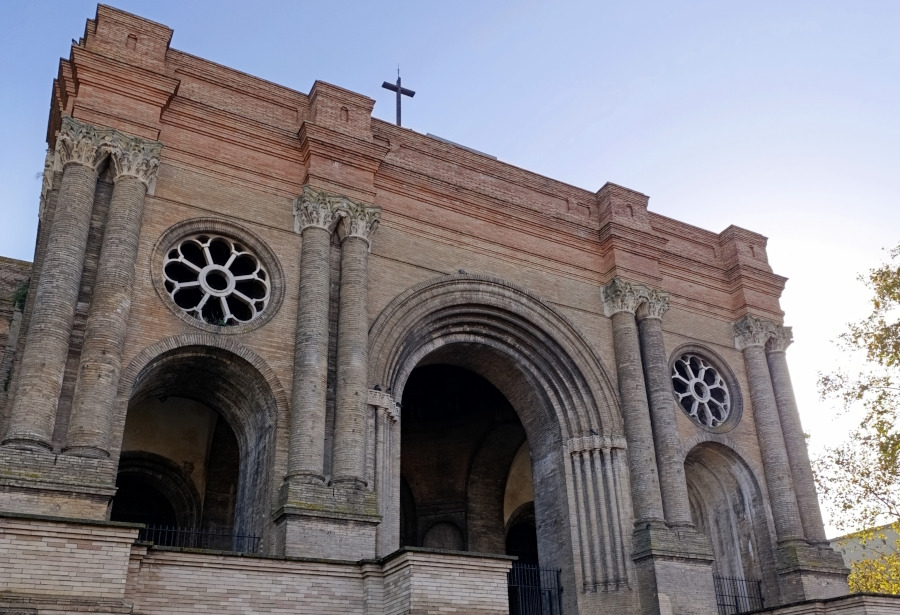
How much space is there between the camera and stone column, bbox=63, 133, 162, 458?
11.5m

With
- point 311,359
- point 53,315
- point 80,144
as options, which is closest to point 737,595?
point 311,359

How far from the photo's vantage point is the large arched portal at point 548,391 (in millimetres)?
15469

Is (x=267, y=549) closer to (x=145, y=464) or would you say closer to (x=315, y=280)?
(x=315, y=280)

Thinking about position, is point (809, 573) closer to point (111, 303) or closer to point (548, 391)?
point (548, 391)

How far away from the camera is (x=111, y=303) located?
12.3 m

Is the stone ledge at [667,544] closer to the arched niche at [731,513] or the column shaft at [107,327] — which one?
the arched niche at [731,513]

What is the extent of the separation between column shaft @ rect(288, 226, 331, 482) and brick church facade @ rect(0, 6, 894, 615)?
0.15 ft

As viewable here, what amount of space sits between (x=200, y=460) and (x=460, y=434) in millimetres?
6826

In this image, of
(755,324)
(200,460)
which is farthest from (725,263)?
(200,460)

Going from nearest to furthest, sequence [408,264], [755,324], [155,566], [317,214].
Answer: [155,566], [317,214], [408,264], [755,324]

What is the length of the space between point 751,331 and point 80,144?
1418cm

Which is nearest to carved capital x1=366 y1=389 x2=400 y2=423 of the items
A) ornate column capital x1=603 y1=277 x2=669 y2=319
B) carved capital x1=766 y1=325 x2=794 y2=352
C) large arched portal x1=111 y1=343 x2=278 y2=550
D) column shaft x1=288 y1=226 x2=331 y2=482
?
column shaft x1=288 y1=226 x2=331 y2=482

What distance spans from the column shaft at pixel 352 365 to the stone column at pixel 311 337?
27 cm

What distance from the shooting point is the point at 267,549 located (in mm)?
12484
